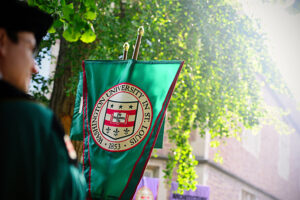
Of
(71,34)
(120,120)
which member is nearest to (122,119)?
(120,120)

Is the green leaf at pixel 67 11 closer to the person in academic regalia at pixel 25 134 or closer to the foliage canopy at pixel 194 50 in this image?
the person in academic regalia at pixel 25 134

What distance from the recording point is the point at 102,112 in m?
3.96

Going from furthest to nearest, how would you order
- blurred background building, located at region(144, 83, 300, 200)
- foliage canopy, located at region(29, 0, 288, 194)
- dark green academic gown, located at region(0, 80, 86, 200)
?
blurred background building, located at region(144, 83, 300, 200) → foliage canopy, located at region(29, 0, 288, 194) → dark green academic gown, located at region(0, 80, 86, 200)

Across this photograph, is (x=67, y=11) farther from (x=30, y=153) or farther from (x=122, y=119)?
(x=30, y=153)

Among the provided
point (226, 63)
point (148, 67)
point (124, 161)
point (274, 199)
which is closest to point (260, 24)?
point (226, 63)

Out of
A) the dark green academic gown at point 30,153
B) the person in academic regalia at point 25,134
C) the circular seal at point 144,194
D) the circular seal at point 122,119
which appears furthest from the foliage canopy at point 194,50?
the dark green academic gown at point 30,153

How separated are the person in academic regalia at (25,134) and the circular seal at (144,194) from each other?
342 inches

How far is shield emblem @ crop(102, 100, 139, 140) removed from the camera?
3.80 metres

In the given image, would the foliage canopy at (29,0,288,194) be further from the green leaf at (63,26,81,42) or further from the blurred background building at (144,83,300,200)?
the green leaf at (63,26,81,42)

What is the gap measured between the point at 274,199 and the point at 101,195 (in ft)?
61.3

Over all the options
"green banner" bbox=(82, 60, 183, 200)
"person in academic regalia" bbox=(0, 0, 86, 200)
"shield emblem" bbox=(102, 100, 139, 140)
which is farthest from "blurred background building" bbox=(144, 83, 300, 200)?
"person in academic regalia" bbox=(0, 0, 86, 200)

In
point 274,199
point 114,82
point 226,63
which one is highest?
point 226,63

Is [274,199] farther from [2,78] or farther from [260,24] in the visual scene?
[2,78]

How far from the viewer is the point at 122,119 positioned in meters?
3.83
